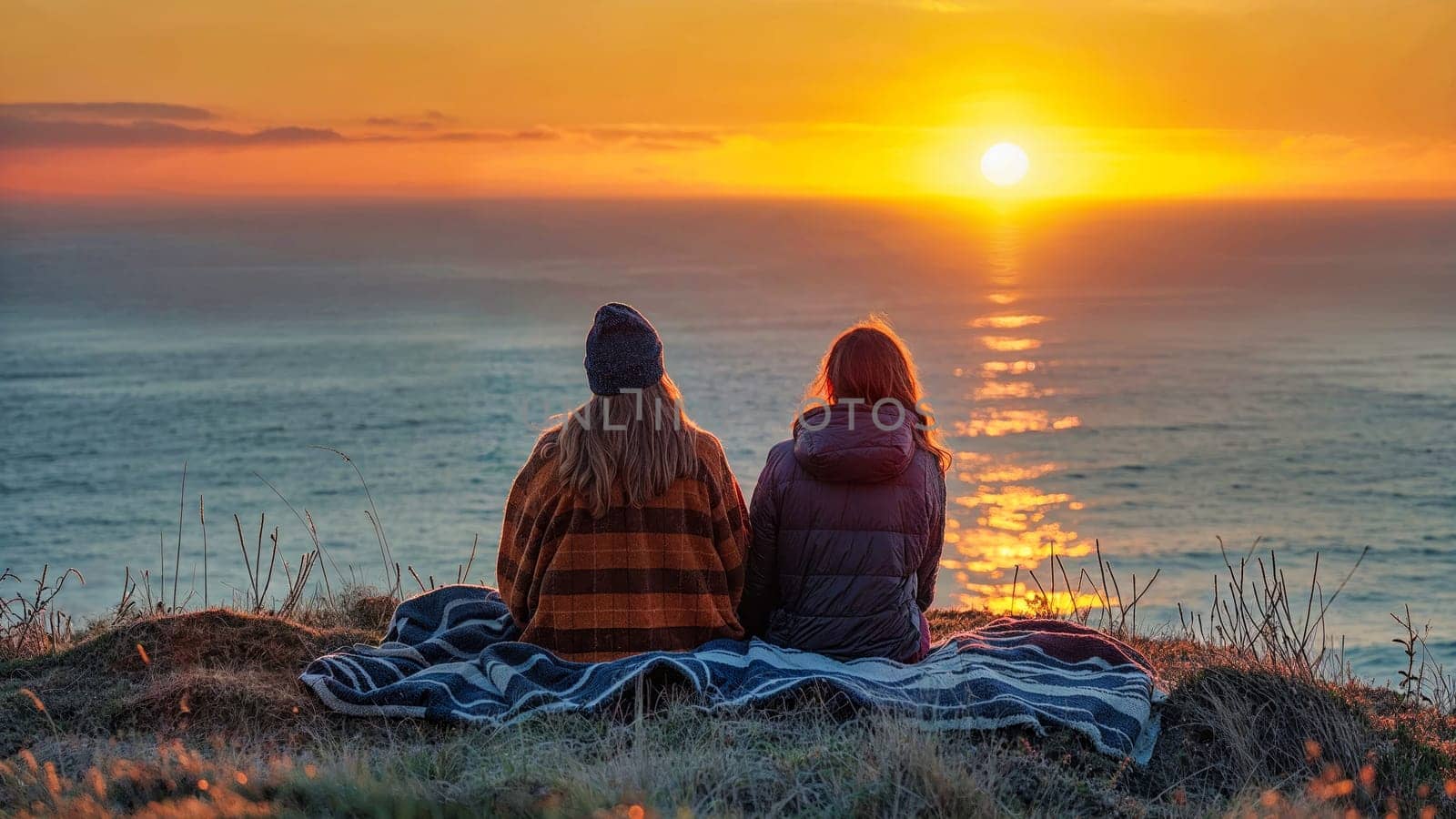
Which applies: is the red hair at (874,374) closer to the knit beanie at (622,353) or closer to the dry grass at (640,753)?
the knit beanie at (622,353)

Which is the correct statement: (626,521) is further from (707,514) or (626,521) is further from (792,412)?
(792,412)

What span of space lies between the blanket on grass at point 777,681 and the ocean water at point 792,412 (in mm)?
2635

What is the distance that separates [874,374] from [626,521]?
114 centimetres

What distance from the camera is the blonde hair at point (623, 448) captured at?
4.65 m

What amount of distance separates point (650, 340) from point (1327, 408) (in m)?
67.7

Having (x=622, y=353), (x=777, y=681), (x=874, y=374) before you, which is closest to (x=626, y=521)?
(x=622, y=353)

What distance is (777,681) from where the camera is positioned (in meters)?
4.50

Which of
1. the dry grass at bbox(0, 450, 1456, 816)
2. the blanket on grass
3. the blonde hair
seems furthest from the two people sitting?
the dry grass at bbox(0, 450, 1456, 816)

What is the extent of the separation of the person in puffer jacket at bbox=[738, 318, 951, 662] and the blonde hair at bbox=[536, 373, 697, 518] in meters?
0.41

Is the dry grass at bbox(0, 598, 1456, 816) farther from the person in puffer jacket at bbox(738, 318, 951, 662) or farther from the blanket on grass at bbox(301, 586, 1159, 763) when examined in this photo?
the person in puffer jacket at bbox(738, 318, 951, 662)

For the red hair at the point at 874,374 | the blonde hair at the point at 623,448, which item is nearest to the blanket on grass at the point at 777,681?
the blonde hair at the point at 623,448

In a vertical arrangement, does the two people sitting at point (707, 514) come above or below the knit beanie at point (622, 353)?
below

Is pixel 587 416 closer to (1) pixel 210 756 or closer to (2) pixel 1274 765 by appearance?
(1) pixel 210 756

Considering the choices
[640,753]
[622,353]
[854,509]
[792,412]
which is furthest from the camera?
[792,412]
